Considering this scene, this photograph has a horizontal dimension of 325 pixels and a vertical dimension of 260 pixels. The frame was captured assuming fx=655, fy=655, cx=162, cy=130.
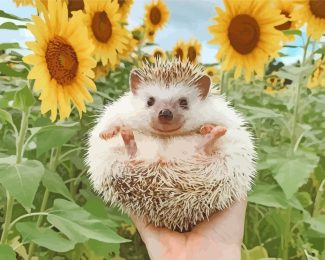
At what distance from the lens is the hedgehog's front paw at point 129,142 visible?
0.76 meters

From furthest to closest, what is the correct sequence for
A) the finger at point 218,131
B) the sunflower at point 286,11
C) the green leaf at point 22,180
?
the sunflower at point 286,11 < the green leaf at point 22,180 < the finger at point 218,131

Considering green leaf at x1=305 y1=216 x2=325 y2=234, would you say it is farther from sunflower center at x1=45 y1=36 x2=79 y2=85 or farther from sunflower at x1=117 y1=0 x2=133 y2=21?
sunflower at x1=117 y1=0 x2=133 y2=21

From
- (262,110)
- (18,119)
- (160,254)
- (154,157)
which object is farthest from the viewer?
(18,119)

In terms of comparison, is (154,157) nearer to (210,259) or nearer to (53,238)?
(210,259)

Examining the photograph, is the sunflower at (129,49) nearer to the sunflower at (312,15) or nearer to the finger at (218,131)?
the sunflower at (312,15)

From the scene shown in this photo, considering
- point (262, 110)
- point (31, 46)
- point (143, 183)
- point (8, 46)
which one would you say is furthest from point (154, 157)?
point (262, 110)

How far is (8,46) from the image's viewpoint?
4.37ft

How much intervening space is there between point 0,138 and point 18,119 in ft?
0.31

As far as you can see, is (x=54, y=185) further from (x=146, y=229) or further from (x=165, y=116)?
(x=165, y=116)

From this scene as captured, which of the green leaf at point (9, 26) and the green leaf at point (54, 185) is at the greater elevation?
the green leaf at point (9, 26)

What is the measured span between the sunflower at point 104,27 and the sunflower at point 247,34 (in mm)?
305

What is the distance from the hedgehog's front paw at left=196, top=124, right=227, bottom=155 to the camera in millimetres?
763

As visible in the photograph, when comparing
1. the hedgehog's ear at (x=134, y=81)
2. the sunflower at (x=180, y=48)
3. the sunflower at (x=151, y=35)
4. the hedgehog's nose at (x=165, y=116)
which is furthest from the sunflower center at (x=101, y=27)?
the sunflower at (x=151, y=35)

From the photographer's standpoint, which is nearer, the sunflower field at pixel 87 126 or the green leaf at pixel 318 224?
the sunflower field at pixel 87 126
